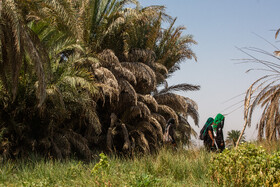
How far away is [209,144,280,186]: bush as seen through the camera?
5109mm

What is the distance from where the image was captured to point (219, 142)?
37.0 feet

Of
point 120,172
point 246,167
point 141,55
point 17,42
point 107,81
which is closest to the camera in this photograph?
point 246,167

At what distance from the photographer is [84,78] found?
45.0 ft

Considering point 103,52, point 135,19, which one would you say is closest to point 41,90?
point 103,52

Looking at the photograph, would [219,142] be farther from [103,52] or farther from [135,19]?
[135,19]

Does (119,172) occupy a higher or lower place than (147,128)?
lower

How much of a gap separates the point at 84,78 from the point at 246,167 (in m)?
9.07

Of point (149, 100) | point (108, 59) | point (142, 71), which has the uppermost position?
point (108, 59)

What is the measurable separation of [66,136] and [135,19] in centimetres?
714

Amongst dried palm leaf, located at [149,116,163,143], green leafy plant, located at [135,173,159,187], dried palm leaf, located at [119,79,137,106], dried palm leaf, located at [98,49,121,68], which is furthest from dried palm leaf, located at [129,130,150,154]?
green leafy plant, located at [135,173,159,187]

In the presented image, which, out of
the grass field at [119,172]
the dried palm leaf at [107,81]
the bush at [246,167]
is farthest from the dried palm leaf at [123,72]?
the bush at [246,167]

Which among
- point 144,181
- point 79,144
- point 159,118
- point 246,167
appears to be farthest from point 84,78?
point 246,167

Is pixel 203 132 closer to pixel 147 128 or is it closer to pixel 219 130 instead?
pixel 219 130

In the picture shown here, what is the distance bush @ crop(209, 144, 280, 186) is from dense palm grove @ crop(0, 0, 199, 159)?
557 cm
